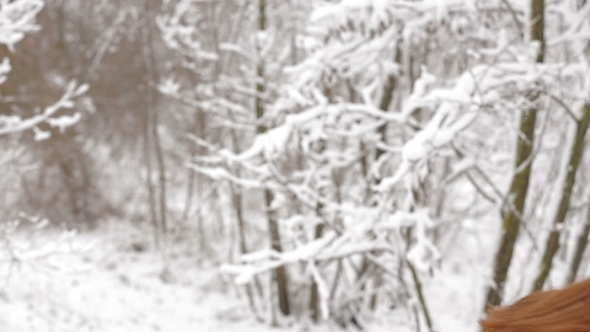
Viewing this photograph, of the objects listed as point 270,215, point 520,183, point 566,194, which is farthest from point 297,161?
point 566,194

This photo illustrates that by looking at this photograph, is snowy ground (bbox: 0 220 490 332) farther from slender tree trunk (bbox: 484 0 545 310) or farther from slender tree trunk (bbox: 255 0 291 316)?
slender tree trunk (bbox: 484 0 545 310)

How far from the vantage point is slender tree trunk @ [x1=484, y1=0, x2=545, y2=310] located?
334cm

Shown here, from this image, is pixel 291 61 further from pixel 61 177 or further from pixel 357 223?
pixel 61 177

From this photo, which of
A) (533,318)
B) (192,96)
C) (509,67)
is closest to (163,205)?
(192,96)

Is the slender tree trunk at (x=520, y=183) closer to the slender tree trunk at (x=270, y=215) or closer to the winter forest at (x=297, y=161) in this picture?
the winter forest at (x=297, y=161)

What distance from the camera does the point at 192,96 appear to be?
32.3ft

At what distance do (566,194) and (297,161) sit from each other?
440 centimetres

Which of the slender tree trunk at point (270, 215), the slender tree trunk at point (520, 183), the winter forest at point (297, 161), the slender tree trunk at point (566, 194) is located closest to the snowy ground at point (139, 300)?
the winter forest at point (297, 161)

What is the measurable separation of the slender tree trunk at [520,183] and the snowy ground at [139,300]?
3093 millimetres

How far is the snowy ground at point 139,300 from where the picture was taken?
26.6 feet

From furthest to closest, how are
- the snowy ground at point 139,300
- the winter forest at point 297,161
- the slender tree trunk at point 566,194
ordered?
the snowy ground at point 139,300 → the winter forest at point 297,161 → the slender tree trunk at point 566,194

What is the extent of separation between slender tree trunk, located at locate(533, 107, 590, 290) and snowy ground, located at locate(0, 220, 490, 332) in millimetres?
3195

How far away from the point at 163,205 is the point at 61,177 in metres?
3.47

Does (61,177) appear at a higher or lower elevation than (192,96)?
lower
